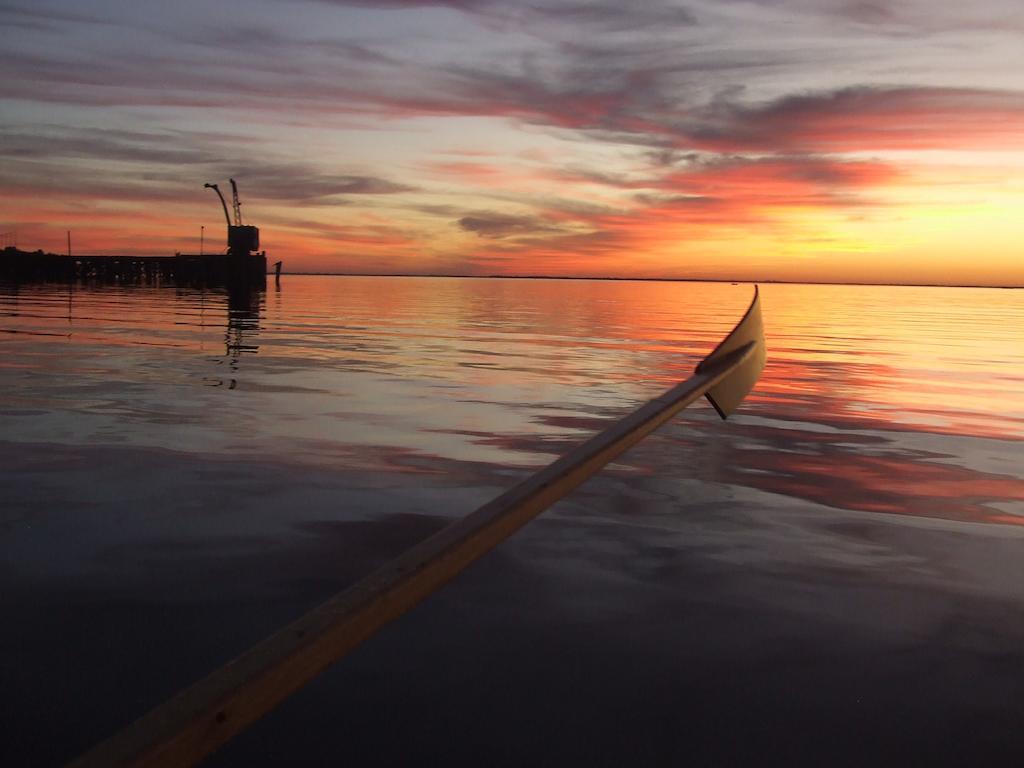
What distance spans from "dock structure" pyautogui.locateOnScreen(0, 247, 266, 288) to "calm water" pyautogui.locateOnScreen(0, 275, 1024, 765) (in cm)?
9108

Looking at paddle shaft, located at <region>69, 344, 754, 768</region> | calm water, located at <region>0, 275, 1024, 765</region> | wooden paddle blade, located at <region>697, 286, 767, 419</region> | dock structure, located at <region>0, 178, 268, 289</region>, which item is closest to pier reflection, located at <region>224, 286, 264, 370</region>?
calm water, located at <region>0, 275, 1024, 765</region>

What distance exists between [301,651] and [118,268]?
113 m

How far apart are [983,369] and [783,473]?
13.5 meters

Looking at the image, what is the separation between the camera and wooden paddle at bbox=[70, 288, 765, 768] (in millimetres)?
1977

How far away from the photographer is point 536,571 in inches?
207

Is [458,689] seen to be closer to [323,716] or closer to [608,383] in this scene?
[323,716]

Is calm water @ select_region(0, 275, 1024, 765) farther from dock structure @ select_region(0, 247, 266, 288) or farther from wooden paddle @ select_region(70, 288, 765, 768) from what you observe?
dock structure @ select_region(0, 247, 266, 288)

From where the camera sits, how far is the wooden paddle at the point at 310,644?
198 cm

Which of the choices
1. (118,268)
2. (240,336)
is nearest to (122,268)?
(118,268)

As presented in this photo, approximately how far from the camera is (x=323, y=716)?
348 cm

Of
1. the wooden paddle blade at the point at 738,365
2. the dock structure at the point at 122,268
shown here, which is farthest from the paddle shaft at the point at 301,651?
the dock structure at the point at 122,268

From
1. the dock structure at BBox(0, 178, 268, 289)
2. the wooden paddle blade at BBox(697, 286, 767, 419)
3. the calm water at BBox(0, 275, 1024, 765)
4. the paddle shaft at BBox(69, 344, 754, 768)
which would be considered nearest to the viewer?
the paddle shaft at BBox(69, 344, 754, 768)

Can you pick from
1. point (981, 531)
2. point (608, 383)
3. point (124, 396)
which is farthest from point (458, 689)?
point (608, 383)

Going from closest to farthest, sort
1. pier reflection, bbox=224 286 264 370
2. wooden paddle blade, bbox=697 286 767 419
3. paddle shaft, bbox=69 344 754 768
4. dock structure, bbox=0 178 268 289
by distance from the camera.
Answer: paddle shaft, bbox=69 344 754 768, wooden paddle blade, bbox=697 286 767 419, pier reflection, bbox=224 286 264 370, dock structure, bbox=0 178 268 289
